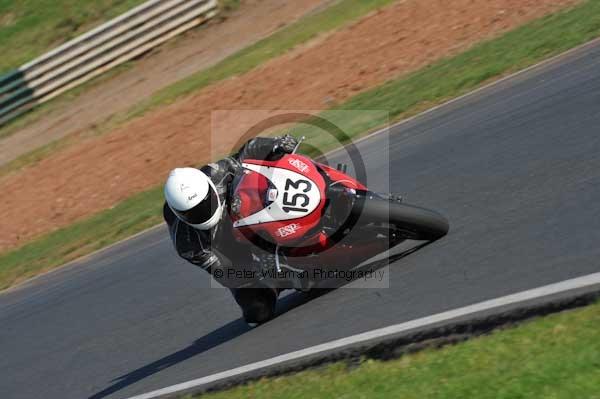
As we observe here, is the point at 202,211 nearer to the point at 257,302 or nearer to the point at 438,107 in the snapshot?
the point at 257,302

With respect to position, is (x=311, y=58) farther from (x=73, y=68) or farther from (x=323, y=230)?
(x=323, y=230)

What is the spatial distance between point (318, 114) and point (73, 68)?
370 inches

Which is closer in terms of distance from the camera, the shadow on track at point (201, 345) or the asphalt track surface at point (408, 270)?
the asphalt track surface at point (408, 270)

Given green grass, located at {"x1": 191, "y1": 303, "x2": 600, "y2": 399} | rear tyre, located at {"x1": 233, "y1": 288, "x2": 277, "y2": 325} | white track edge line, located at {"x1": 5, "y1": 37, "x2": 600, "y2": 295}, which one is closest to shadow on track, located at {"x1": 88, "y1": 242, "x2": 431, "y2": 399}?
rear tyre, located at {"x1": 233, "y1": 288, "x2": 277, "y2": 325}

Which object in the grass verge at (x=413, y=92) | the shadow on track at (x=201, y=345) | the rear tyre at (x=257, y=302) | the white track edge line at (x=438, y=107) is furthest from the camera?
the grass verge at (x=413, y=92)

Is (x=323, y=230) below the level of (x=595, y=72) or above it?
above

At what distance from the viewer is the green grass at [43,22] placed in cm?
2261

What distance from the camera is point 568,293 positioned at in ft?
17.8

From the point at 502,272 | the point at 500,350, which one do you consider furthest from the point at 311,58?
the point at 500,350

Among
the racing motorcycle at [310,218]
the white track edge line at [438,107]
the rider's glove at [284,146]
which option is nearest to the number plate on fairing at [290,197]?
the racing motorcycle at [310,218]

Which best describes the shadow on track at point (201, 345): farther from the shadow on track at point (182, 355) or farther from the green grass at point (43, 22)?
the green grass at point (43, 22)

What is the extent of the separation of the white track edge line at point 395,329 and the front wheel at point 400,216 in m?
1.00

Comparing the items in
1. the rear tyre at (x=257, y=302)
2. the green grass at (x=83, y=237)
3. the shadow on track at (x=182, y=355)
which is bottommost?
the green grass at (x=83, y=237)

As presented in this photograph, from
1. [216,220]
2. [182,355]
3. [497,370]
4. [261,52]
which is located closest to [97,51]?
[261,52]
